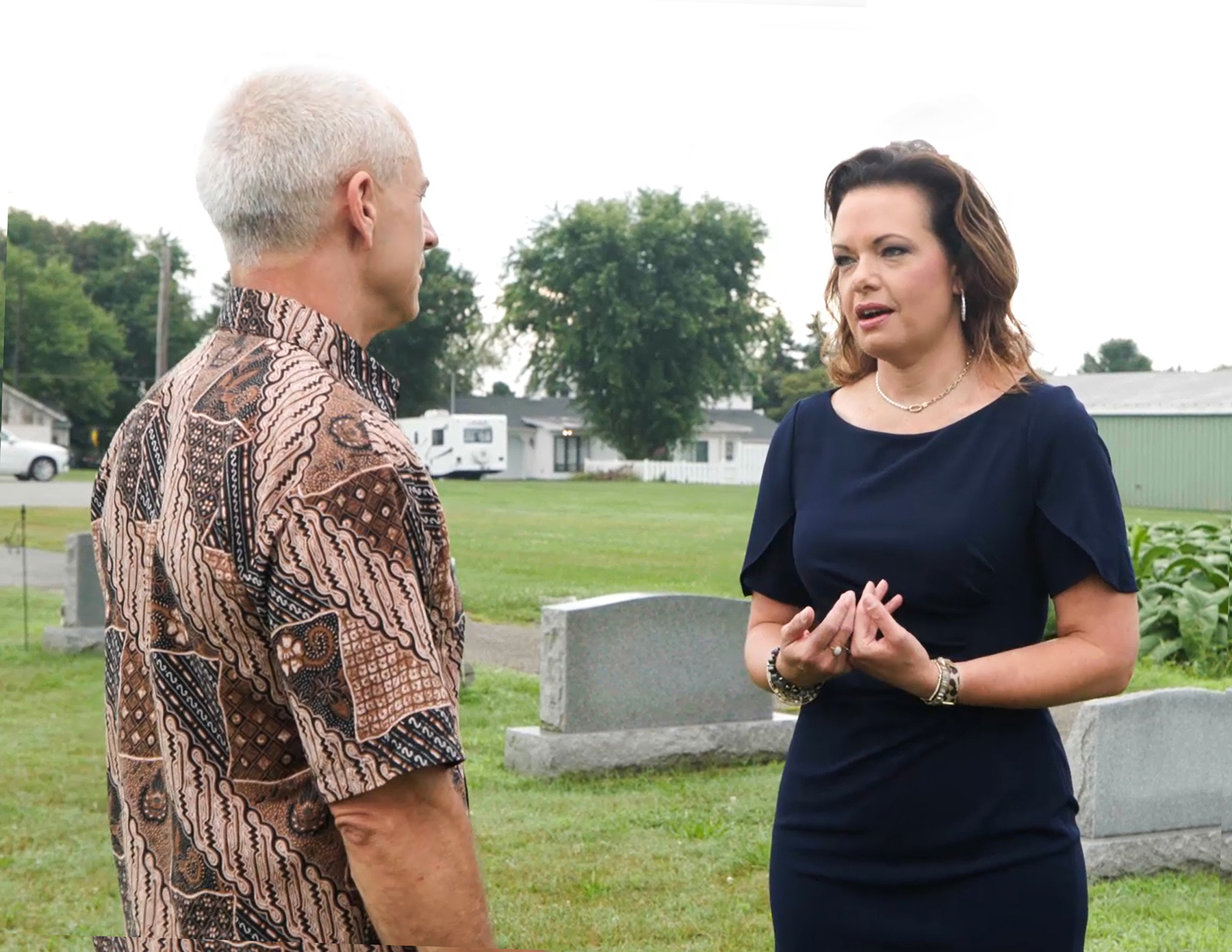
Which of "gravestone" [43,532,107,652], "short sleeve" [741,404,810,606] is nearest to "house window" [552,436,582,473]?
"gravestone" [43,532,107,652]

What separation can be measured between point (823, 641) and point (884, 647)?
75 mm

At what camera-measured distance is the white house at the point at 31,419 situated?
10.1ft

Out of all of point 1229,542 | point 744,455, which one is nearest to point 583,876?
point 744,455

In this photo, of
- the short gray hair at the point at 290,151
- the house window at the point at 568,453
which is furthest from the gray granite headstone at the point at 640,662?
the short gray hair at the point at 290,151

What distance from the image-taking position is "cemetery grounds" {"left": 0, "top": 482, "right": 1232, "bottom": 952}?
3.39 meters

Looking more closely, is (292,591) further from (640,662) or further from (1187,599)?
(1187,599)

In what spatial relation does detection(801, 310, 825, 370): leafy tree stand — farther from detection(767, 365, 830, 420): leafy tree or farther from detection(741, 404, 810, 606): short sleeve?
detection(741, 404, 810, 606): short sleeve

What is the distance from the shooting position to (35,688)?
3.41 metres

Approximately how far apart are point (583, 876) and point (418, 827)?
343 cm

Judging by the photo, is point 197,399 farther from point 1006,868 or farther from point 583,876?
point 583,876

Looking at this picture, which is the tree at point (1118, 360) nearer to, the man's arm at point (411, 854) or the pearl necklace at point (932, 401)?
the pearl necklace at point (932, 401)

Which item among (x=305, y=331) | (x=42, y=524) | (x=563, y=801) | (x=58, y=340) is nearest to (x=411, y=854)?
(x=305, y=331)

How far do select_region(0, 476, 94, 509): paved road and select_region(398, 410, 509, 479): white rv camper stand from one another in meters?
1.07

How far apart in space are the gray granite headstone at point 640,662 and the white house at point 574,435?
0.75 metres
